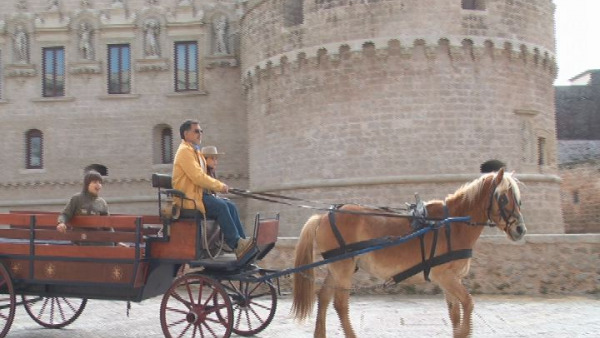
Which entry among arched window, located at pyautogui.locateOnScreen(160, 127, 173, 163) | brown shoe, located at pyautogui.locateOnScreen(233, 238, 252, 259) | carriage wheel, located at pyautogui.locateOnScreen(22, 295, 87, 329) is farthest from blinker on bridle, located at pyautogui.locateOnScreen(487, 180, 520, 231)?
arched window, located at pyautogui.locateOnScreen(160, 127, 173, 163)

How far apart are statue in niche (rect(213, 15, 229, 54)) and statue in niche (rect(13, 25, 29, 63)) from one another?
7397 mm

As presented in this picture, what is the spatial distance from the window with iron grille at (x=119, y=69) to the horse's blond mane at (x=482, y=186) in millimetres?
18364

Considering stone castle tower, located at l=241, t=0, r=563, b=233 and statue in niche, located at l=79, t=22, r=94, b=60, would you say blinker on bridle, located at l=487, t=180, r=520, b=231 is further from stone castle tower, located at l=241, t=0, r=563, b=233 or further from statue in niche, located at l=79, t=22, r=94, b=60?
statue in niche, located at l=79, t=22, r=94, b=60

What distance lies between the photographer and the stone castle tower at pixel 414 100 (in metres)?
15.0

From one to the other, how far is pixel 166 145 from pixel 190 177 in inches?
647

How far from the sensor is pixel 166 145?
72.6ft

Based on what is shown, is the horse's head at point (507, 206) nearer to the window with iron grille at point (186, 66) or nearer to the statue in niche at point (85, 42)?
the window with iron grille at point (186, 66)

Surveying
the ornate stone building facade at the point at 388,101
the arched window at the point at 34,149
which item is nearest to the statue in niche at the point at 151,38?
the ornate stone building facade at the point at 388,101

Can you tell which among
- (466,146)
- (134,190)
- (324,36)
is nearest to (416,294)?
(466,146)

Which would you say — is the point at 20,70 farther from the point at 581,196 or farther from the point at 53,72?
the point at 581,196

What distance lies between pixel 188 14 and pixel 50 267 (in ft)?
55.5

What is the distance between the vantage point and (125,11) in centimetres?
2222

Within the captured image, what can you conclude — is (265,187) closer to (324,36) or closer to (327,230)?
(324,36)

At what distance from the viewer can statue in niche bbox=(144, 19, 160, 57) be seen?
21.9 meters
